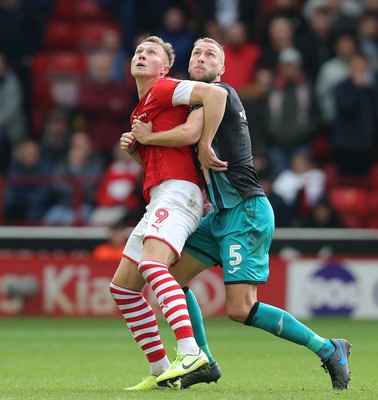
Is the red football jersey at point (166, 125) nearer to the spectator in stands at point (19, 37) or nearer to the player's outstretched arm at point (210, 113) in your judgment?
the player's outstretched arm at point (210, 113)

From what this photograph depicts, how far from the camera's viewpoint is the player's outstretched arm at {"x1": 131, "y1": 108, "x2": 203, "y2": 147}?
7.70m

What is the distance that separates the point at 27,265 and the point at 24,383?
23.5ft

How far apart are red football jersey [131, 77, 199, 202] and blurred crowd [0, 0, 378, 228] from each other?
7.47 metres

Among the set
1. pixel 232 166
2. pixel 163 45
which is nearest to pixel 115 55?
pixel 163 45

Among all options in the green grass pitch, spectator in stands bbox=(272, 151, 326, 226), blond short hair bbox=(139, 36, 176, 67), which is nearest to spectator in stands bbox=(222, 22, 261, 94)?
spectator in stands bbox=(272, 151, 326, 226)

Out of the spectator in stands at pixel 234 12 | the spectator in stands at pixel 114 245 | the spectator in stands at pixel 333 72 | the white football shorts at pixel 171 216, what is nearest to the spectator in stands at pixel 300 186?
the spectator in stands at pixel 333 72

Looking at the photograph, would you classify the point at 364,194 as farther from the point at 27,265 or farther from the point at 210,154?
the point at 210,154

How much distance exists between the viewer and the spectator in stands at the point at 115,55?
17.2 metres

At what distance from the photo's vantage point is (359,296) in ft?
50.7

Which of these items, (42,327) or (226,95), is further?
(42,327)

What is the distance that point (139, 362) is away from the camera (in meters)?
10.2

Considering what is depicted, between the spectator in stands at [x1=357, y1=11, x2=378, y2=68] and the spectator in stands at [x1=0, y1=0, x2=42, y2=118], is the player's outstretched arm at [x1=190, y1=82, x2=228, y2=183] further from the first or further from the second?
the spectator in stands at [x1=0, y1=0, x2=42, y2=118]

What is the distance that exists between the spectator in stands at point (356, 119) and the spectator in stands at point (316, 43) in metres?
0.67

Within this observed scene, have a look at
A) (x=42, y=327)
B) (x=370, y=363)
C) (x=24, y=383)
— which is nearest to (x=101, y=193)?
(x=42, y=327)
